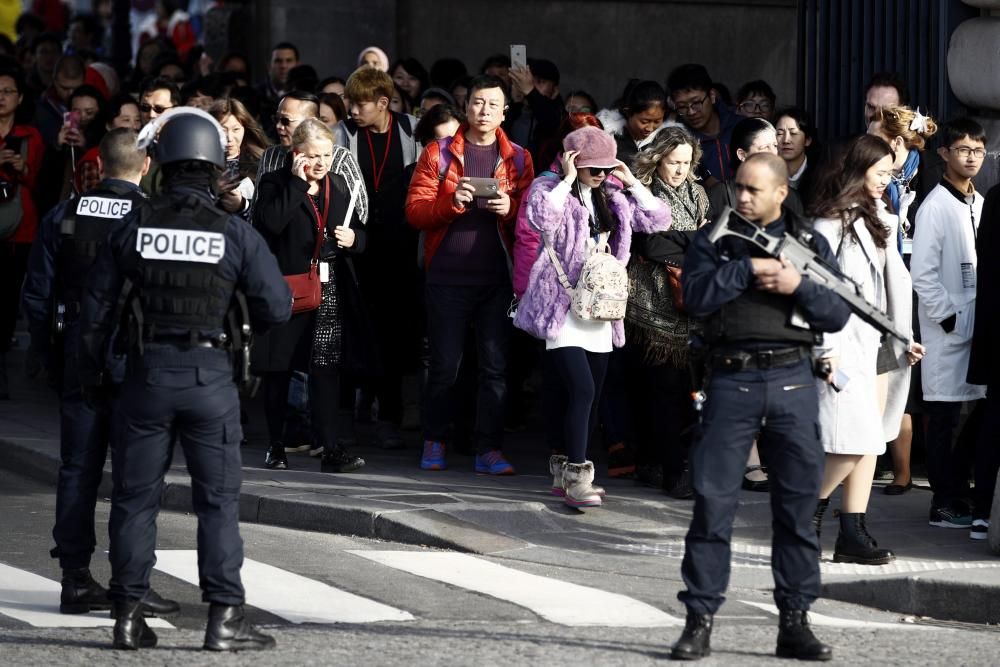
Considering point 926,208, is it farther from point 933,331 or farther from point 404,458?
point 404,458

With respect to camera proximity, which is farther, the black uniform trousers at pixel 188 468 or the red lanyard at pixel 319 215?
the red lanyard at pixel 319 215

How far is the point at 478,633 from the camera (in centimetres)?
718

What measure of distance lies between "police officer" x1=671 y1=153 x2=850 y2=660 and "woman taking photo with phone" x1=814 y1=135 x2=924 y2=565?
152 centimetres

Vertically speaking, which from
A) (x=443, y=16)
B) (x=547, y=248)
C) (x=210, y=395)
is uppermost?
(x=443, y=16)

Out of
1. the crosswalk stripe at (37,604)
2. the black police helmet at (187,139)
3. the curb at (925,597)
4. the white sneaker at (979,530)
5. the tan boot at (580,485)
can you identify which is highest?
the black police helmet at (187,139)

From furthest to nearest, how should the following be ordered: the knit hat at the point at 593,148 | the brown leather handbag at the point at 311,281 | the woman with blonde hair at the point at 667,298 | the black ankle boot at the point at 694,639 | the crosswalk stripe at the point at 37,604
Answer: the brown leather handbag at the point at 311,281
the woman with blonde hair at the point at 667,298
the knit hat at the point at 593,148
the crosswalk stripe at the point at 37,604
the black ankle boot at the point at 694,639

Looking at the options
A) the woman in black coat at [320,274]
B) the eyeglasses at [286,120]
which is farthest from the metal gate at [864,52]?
the eyeglasses at [286,120]

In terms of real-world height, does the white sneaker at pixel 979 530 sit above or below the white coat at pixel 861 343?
below

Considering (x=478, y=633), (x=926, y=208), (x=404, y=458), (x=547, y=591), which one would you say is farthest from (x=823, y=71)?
(x=478, y=633)

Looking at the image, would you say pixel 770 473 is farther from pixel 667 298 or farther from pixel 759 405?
pixel 667 298

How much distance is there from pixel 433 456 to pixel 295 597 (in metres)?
3.04

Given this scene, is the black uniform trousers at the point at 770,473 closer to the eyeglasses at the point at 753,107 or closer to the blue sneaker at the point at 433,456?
the blue sneaker at the point at 433,456

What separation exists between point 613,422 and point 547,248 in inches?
56.7

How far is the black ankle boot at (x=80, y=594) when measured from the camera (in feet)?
24.8
